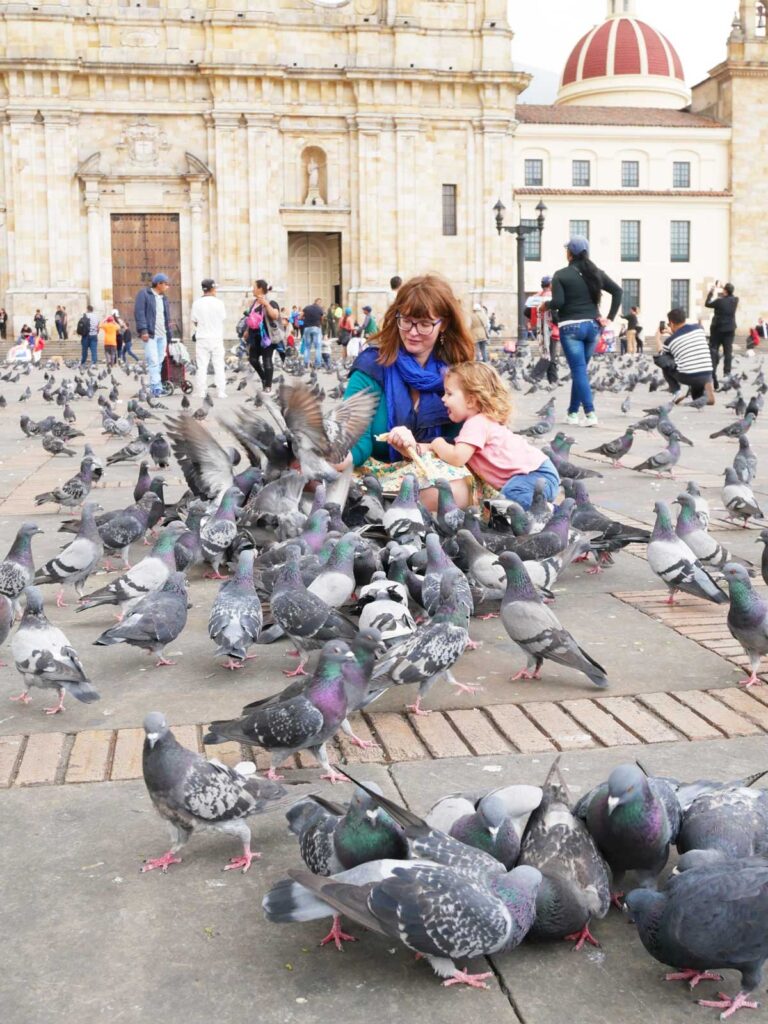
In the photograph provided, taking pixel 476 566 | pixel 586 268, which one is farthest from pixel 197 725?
pixel 586 268

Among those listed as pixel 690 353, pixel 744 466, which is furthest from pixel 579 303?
pixel 744 466

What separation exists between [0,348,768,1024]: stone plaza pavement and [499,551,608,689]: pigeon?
0.11 meters

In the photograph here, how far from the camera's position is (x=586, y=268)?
547 inches

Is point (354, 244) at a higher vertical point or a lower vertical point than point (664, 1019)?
higher

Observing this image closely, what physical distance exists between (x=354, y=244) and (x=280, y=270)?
2.97 meters

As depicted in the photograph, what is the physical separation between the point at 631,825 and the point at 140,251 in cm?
4259

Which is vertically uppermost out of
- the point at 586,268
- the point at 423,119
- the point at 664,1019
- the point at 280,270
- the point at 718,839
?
the point at 423,119

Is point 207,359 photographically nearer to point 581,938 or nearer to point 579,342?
point 579,342

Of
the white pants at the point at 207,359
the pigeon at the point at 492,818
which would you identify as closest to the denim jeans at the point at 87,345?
the white pants at the point at 207,359

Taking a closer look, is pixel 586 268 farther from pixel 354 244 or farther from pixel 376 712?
pixel 354 244

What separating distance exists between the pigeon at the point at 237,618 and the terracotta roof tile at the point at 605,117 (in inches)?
2176

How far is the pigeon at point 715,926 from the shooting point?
7.95 feet

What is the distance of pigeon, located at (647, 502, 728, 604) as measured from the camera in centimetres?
562

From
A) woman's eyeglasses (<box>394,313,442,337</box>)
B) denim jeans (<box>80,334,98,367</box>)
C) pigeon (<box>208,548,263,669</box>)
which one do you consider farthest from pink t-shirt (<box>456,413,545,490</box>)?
denim jeans (<box>80,334,98,367</box>)
